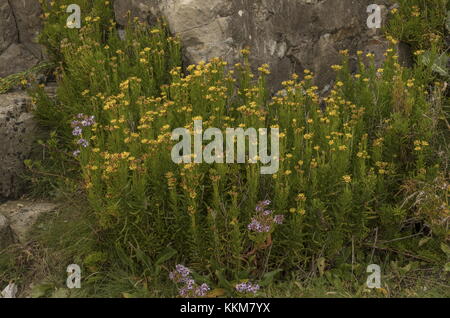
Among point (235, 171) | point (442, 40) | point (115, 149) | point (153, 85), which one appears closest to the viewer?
point (235, 171)

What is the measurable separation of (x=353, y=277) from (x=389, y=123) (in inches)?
56.5

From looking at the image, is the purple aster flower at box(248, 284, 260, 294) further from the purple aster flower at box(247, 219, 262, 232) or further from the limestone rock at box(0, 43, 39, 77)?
the limestone rock at box(0, 43, 39, 77)

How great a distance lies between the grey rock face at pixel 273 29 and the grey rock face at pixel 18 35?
1.02m

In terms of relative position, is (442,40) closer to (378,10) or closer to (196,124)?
(378,10)

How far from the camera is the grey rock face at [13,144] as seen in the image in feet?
18.2

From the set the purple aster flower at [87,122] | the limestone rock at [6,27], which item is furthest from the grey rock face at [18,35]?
the purple aster flower at [87,122]

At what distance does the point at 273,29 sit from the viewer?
5.99 meters

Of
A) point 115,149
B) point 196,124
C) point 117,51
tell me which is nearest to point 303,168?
point 196,124

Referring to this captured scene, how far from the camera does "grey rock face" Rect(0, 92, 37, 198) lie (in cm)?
554

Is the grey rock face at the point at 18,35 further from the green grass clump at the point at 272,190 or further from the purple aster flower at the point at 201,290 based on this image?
the purple aster flower at the point at 201,290

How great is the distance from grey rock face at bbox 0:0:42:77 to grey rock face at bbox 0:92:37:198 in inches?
39.9

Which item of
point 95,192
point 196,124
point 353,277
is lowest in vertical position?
point 353,277

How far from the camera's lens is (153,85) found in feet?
18.3

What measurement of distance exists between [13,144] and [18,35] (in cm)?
170
